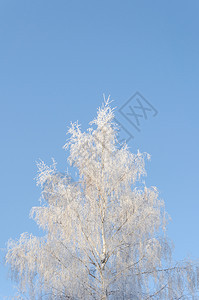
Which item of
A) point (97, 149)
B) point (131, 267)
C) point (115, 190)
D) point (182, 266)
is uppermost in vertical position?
point (97, 149)

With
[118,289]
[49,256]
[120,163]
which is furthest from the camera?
[120,163]

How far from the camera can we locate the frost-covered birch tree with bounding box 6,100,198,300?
1047cm

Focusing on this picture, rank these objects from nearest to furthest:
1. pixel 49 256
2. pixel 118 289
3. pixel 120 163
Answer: pixel 118 289, pixel 49 256, pixel 120 163

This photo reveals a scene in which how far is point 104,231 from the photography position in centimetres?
1120

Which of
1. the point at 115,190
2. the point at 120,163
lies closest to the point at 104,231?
the point at 115,190

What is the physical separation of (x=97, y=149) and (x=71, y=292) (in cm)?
390

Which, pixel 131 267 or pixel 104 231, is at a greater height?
pixel 104 231

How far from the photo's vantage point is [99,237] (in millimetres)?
11055

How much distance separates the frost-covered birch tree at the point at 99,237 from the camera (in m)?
10.5

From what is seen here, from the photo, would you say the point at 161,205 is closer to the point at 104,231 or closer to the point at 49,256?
the point at 104,231

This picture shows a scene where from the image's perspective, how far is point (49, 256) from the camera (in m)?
11.1

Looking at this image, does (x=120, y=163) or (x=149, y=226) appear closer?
(x=149, y=226)

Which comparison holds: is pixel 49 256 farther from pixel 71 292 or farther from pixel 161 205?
pixel 161 205

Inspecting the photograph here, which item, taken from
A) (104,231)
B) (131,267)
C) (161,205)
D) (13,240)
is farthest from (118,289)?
(13,240)
